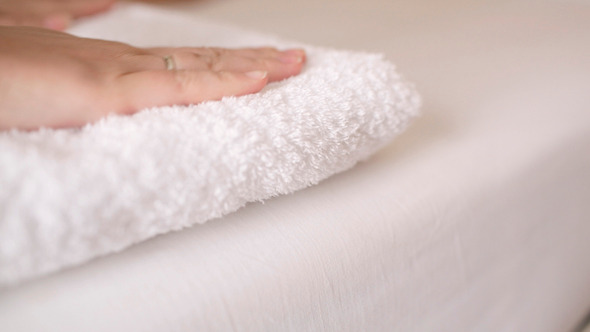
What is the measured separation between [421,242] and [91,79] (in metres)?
0.32

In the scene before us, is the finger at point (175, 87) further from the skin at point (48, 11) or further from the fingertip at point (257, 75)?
the skin at point (48, 11)

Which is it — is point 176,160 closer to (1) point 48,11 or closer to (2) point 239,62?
(2) point 239,62

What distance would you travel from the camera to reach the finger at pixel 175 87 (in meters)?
0.40

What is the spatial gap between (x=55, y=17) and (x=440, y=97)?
0.70m

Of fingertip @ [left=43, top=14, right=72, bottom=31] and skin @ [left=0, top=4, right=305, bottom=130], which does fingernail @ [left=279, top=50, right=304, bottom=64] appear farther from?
fingertip @ [left=43, top=14, right=72, bottom=31]

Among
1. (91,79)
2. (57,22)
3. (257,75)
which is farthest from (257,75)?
(57,22)

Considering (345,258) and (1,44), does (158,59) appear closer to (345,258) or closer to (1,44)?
(1,44)

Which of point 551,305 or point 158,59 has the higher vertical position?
point 158,59

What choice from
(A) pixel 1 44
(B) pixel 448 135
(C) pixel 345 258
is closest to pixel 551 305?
(B) pixel 448 135

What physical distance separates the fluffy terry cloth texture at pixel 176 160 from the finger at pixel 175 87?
2 cm

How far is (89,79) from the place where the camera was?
0.39m

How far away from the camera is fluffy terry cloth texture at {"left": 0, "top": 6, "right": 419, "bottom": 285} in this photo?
299 millimetres

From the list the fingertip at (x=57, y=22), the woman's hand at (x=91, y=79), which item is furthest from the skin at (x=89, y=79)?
the fingertip at (x=57, y=22)

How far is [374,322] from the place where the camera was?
1.39ft
